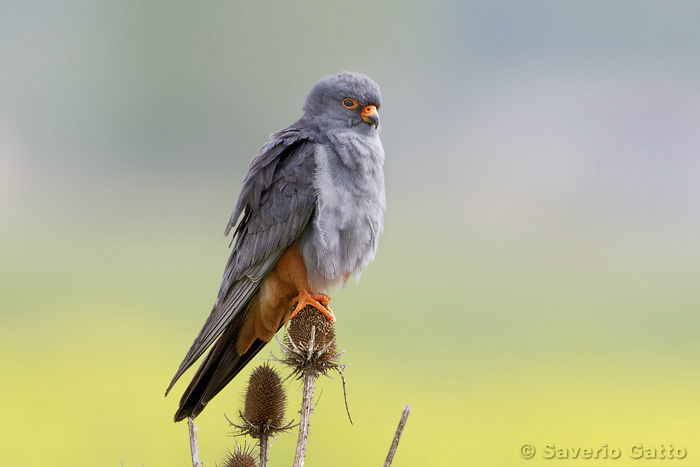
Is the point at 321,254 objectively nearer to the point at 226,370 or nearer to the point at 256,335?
the point at 256,335

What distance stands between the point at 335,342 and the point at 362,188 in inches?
41.7

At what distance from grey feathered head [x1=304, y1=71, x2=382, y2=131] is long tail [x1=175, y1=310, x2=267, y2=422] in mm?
1248

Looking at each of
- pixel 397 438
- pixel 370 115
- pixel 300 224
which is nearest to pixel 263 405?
pixel 397 438

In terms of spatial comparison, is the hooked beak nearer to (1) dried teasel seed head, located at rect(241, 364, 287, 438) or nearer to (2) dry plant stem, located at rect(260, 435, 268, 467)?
(1) dried teasel seed head, located at rect(241, 364, 287, 438)

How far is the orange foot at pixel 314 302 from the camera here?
11.3 feet

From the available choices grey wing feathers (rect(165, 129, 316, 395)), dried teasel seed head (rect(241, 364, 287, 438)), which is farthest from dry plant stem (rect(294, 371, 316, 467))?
grey wing feathers (rect(165, 129, 316, 395))

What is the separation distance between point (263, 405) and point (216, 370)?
84cm

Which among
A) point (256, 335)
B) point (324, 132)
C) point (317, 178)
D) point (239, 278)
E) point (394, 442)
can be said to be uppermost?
point (324, 132)

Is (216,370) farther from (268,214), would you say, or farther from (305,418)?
(305,418)

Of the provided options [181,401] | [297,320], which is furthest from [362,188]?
[181,401]

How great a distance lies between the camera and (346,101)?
3707mm

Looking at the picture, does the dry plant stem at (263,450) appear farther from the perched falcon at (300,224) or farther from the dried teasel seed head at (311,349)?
the perched falcon at (300,224)

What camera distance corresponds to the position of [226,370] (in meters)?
3.48

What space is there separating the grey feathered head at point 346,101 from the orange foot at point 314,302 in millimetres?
990
